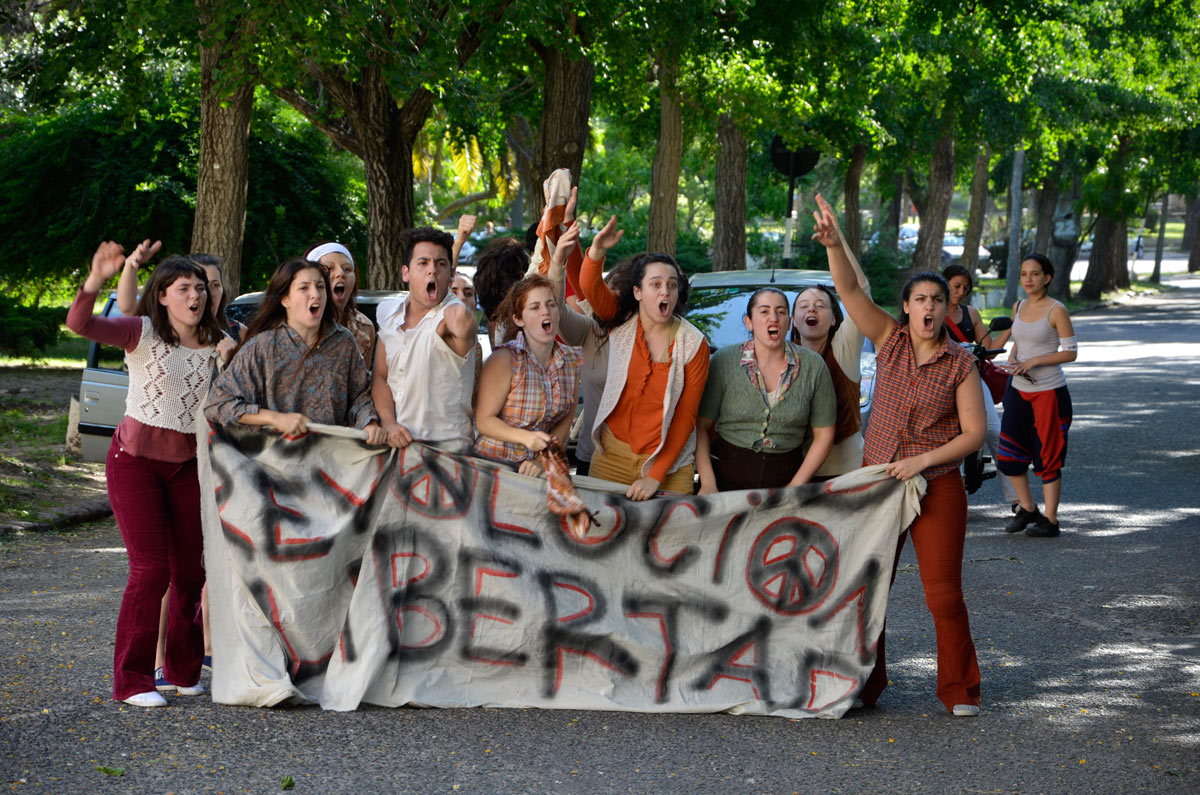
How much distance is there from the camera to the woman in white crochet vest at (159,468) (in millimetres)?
5273

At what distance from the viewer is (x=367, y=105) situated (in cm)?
1402

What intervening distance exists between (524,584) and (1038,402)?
16.8 ft

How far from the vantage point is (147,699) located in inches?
208

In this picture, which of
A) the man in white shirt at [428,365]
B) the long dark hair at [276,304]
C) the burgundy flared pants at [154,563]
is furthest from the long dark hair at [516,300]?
the burgundy flared pants at [154,563]

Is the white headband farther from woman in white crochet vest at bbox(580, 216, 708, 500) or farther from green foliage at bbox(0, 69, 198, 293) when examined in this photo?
green foliage at bbox(0, 69, 198, 293)

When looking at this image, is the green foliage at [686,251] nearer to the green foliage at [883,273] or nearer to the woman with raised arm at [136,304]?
the green foliage at [883,273]

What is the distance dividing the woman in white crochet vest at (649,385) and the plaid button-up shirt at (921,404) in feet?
2.63

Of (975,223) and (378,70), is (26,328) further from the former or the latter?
(975,223)

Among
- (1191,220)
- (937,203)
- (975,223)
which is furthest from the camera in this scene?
(1191,220)

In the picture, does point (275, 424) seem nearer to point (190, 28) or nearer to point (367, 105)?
point (190, 28)

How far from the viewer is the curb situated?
354 inches

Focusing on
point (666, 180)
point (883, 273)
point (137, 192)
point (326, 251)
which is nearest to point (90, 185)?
point (137, 192)

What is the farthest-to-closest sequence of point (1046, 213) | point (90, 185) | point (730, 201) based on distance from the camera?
point (1046, 213), point (730, 201), point (90, 185)

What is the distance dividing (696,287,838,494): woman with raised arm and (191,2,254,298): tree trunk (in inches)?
326
